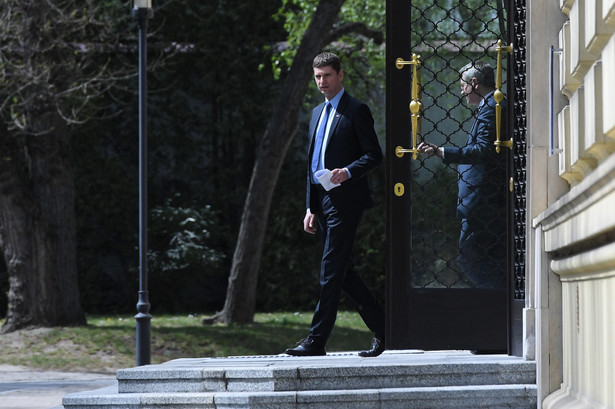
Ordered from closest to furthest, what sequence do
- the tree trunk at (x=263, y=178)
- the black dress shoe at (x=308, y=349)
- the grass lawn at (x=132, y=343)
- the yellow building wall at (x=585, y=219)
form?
the yellow building wall at (x=585, y=219)
the black dress shoe at (x=308, y=349)
the grass lawn at (x=132, y=343)
the tree trunk at (x=263, y=178)

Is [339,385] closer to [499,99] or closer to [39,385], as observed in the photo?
[499,99]

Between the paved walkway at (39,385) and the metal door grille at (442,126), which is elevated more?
the metal door grille at (442,126)

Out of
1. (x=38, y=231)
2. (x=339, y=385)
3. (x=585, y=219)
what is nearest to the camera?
(x=585, y=219)

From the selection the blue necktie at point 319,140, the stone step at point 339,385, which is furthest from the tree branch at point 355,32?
the stone step at point 339,385

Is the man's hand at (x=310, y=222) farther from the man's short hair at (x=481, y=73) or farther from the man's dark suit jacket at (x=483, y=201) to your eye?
the man's short hair at (x=481, y=73)

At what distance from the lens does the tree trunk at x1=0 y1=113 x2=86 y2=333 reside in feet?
59.8

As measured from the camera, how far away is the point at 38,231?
18422mm

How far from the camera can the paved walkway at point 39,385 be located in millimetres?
11648

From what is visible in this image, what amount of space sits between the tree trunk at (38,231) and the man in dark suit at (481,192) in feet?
33.6

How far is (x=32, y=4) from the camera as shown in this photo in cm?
1772

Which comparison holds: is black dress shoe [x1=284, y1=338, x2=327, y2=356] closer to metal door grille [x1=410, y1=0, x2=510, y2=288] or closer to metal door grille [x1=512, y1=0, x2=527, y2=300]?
metal door grille [x1=410, y1=0, x2=510, y2=288]

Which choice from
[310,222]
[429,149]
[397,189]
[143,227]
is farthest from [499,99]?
[143,227]

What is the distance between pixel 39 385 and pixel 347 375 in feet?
22.2

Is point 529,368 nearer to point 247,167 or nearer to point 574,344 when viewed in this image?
point 574,344
